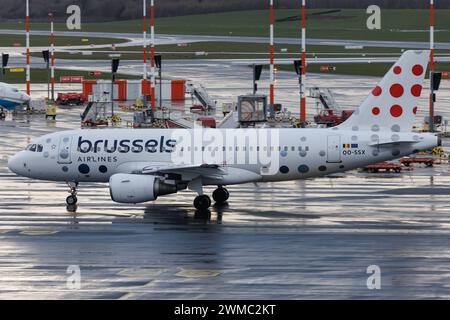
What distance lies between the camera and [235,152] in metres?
53.0

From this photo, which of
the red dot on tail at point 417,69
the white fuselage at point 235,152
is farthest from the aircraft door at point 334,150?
the red dot on tail at point 417,69

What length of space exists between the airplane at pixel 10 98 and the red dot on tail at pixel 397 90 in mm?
58703

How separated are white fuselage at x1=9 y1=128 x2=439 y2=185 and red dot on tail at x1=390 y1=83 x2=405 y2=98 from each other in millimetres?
2227

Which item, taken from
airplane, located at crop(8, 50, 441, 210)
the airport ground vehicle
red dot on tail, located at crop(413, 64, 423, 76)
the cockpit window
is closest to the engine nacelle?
airplane, located at crop(8, 50, 441, 210)

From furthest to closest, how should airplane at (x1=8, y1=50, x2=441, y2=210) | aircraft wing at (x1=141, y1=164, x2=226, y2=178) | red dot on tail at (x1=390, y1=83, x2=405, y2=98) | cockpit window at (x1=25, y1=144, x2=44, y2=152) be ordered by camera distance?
cockpit window at (x1=25, y1=144, x2=44, y2=152) < red dot on tail at (x1=390, y1=83, x2=405, y2=98) < airplane at (x1=8, y1=50, x2=441, y2=210) < aircraft wing at (x1=141, y1=164, x2=226, y2=178)

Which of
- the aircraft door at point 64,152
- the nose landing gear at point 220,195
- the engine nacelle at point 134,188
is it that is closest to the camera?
the engine nacelle at point 134,188

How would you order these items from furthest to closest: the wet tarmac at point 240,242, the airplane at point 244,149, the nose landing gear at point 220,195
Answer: the nose landing gear at point 220,195 < the airplane at point 244,149 < the wet tarmac at point 240,242

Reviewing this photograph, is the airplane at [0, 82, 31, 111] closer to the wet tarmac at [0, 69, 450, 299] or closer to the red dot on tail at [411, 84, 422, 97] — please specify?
the wet tarmac at [0, 69, 450, 299]

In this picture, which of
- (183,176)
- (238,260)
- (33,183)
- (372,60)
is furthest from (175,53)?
(238,260)

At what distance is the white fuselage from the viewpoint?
52.4 meters

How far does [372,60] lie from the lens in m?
161

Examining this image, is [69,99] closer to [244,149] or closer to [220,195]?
[220,195]

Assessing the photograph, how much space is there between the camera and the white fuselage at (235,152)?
5241 cm

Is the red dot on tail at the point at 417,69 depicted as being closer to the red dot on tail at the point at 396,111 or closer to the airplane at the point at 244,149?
the airplane at the point at 244,149
